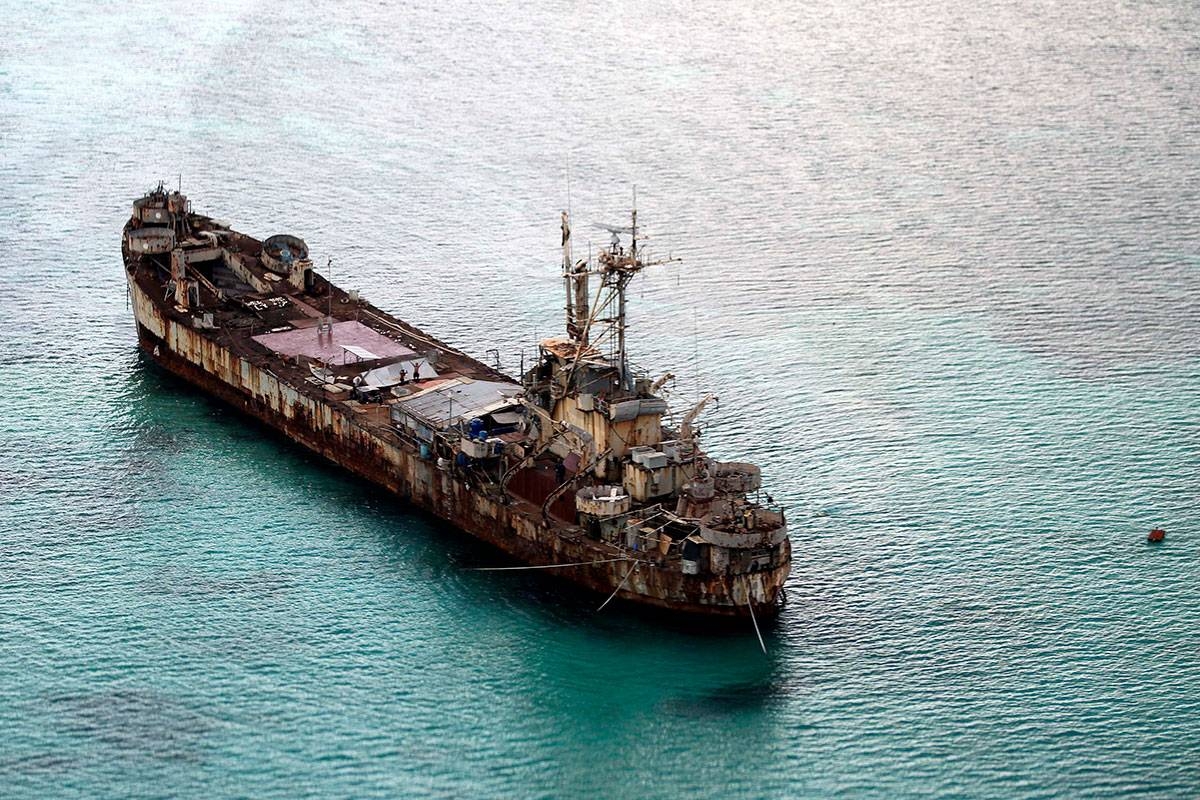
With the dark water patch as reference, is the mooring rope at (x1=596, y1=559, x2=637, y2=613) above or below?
above

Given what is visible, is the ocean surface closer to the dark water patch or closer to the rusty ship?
the dark water patch

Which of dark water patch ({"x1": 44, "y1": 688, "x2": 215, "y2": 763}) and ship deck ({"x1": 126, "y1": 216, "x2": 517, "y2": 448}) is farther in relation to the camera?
ship deck ({"x1": 126, "y1": 216, "x2": 517, "y2": 448})

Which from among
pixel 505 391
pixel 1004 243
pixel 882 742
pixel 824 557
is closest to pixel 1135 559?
pixel 824 557

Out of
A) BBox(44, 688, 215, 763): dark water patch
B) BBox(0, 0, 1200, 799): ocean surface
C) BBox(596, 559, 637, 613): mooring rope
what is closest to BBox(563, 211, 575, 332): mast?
BBox(0, 0, 1200, 799): ocean surface

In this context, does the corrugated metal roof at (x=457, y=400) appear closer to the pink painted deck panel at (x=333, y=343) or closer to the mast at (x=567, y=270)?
the mast at (x=567, y=270)

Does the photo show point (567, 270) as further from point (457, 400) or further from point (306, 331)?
point (306, 331)

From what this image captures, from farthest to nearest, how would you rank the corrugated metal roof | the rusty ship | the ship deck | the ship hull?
the ship deck, the corrugated metal roof, the rusty ship, the ship hull

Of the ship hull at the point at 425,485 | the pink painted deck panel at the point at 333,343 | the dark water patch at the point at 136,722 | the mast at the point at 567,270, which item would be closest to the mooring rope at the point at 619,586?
the ship hull at the point at 425,485
